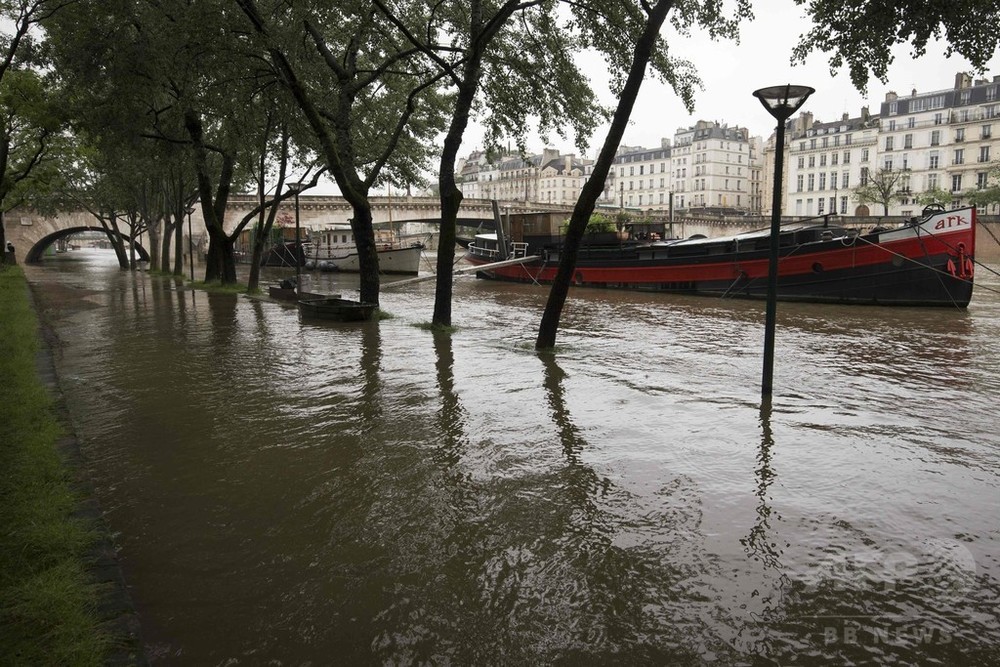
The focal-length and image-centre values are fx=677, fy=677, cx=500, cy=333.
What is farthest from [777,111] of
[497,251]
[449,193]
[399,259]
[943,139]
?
[943,139]

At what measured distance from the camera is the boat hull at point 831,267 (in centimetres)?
2069

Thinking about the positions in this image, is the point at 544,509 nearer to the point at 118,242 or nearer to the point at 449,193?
the point at 449,193

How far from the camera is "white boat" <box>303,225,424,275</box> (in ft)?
149

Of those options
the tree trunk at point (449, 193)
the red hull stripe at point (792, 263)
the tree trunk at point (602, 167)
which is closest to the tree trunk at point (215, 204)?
the tree trunk at point (449, 193)

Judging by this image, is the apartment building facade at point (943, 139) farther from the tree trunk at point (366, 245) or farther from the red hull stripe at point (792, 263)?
the tree trunk at point (366, 245)

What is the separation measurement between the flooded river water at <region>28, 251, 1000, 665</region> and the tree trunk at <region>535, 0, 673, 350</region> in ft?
5.63

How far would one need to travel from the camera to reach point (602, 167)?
1091cm

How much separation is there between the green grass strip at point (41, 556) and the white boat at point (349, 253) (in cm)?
3616

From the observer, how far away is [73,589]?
3230 millimetres

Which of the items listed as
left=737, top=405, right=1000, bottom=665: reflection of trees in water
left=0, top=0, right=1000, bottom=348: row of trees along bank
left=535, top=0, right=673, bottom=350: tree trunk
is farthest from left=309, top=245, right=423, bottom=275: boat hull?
left=737, top=405, right=1000, bottom=665: reflection of trees in water

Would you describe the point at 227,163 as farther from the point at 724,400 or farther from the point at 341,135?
the point at 724,400

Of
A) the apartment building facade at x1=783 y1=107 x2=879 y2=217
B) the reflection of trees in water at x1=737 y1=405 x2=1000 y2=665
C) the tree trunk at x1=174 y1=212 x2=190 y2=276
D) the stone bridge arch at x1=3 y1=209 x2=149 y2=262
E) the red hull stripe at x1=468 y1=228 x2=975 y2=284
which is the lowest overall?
the reflection of trees in water at x1=737 y1=405 x2=1000 y2=665

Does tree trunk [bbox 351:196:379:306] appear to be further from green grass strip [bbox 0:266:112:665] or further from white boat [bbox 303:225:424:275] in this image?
white boat [bbox 303:225:424:275]

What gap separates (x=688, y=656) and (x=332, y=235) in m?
66.0
